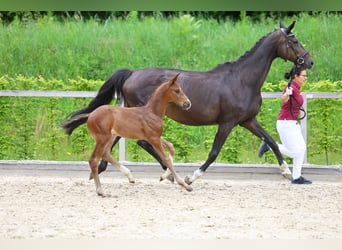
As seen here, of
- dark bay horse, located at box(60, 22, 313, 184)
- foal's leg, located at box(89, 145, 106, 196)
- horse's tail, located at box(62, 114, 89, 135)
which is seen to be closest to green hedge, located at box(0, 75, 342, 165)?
dark bay horse, located at box(60, 22, 313, 184)

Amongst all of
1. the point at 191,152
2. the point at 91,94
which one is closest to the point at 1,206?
the point at 91,94

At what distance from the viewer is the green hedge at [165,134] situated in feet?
28.2

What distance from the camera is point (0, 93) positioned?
884 centimetres

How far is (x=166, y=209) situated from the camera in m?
5.82

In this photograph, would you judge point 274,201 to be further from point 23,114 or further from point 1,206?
point 23,114

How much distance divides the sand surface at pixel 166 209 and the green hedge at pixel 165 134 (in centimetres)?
62

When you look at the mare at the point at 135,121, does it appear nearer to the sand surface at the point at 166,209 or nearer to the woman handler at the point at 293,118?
the sand surface at the point at 166,209

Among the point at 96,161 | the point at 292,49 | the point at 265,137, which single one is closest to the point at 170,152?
the point at 96,161

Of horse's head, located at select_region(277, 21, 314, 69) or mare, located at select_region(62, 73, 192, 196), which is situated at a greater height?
horse's head, located at select_region(277, 21, 314, 69)

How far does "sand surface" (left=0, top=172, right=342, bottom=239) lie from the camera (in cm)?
447

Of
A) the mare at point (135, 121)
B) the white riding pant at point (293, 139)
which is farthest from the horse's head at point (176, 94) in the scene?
the white riding pant at point (293, 139)

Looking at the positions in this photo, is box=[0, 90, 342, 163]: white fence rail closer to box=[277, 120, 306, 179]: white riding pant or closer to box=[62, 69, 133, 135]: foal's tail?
box=[277, 120, 306, 179]: white riding pant

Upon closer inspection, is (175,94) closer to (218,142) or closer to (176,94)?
(176,94)

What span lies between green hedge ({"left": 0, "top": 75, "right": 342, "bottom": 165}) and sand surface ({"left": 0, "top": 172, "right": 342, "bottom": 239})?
2.05 ft
